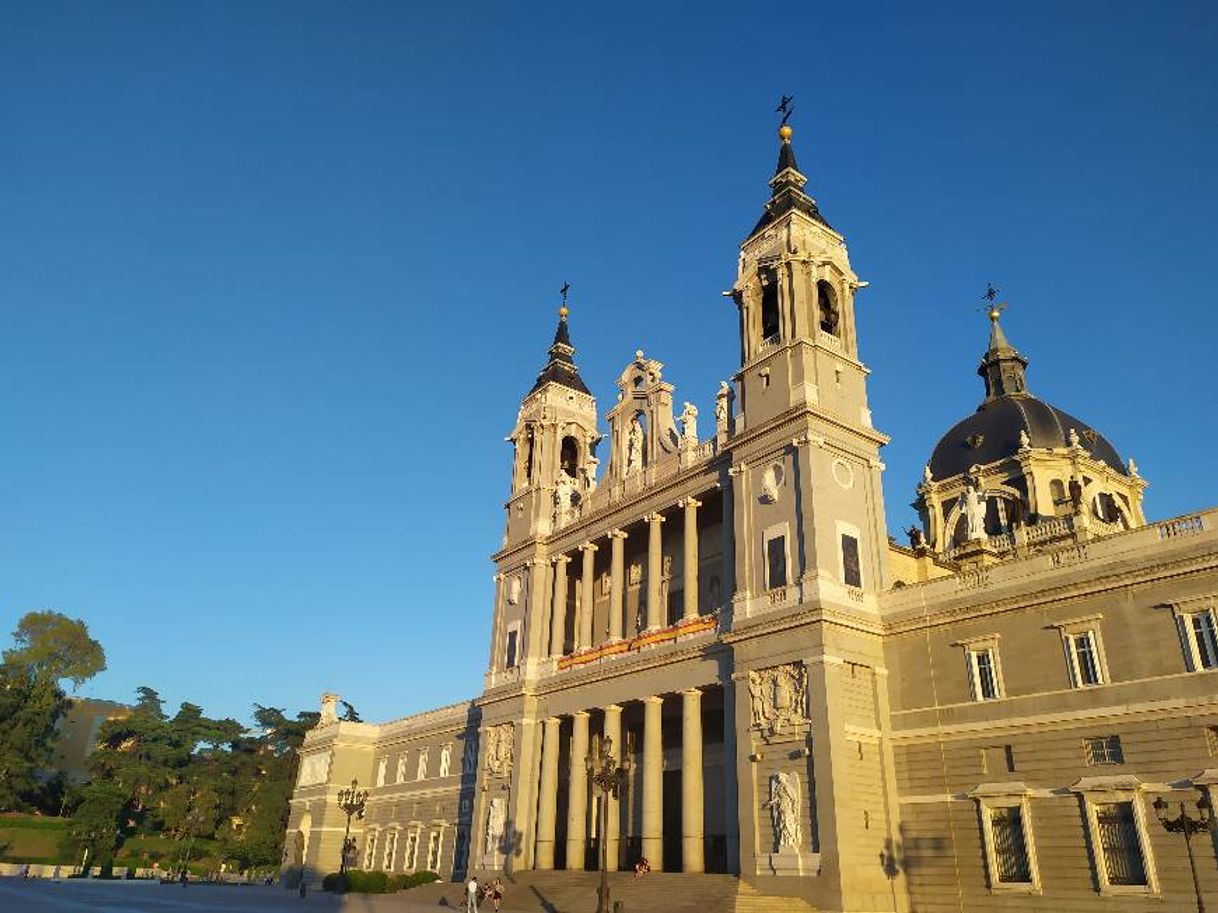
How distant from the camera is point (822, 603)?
32719mm

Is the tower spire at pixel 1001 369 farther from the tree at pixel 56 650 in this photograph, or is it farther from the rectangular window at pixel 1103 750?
the tree at pixel 56 650

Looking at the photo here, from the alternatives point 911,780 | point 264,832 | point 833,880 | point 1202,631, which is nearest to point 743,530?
point 911,780

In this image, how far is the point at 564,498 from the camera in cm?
5181

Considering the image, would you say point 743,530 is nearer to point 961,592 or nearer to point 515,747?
point 961,592

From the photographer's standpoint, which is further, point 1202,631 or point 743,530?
point 743,530

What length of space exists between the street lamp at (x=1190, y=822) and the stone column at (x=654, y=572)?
2178 centimetres

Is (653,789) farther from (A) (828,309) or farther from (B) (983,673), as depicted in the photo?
(A) (828,309)

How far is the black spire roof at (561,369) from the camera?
56344 mm

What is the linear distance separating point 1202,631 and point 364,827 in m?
54.9

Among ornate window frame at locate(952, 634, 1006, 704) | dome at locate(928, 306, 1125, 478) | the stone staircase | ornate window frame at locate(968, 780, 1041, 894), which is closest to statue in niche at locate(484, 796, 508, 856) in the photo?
the stone staircase

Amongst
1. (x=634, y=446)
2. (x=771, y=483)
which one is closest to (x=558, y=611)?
(x=634, y=446)

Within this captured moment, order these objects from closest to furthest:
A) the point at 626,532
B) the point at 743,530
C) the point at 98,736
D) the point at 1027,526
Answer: the point at 743,530, the point at 626,532, the point at 1027,526, the point at 98,736

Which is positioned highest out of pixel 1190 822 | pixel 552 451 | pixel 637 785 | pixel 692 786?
pixel 552 451

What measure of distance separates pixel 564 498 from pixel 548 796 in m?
15.5
